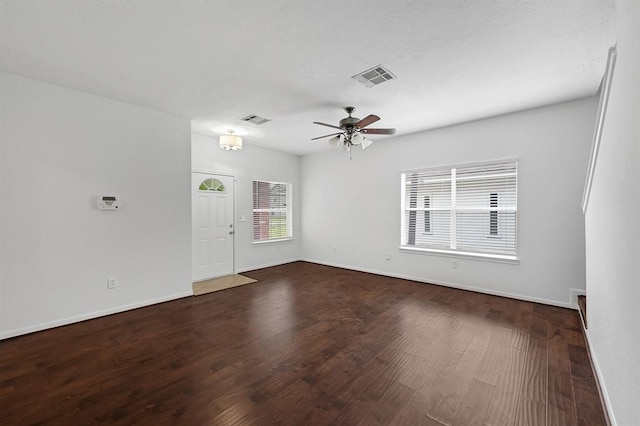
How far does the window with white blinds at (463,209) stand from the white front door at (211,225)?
366cm

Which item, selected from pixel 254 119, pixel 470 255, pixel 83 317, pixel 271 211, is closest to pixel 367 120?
pixel 254 119

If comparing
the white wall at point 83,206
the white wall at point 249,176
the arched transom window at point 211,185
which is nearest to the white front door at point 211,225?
the arched transom window at point 211,185

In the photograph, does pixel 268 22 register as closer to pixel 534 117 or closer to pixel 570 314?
pixel 534 117

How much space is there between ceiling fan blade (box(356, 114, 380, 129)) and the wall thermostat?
3482 millimetres

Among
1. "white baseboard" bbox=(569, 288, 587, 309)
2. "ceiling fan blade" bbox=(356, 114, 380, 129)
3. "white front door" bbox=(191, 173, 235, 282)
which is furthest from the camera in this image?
"white front door" bbox=(191, 173, 235, 282)

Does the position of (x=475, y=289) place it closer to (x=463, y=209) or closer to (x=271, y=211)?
(x=463, y=209)

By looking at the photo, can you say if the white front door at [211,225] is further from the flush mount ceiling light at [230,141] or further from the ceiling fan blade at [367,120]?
the ceiling fan blade at [367,120]

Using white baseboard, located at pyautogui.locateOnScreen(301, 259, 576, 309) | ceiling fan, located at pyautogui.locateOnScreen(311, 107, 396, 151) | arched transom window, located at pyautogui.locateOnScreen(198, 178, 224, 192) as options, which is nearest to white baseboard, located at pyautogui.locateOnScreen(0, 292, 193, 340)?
arched transom window, located at pyautogui.locateOnScreen(198, 178, 224, 192)

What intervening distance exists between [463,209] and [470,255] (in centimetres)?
79

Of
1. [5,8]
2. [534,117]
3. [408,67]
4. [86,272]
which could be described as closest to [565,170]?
[534,117]

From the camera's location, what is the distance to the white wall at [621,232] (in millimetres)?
1154

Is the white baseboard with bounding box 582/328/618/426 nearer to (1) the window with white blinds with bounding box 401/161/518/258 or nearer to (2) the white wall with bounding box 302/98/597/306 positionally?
(2) the white wall with bounding box 302/98/597/306

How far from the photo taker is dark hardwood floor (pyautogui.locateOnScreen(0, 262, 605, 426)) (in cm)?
174

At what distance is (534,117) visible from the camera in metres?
3.76
